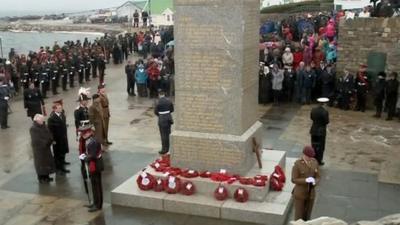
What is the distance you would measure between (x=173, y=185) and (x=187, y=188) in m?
0.28

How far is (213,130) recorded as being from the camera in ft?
31.8

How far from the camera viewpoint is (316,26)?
29.1 meters

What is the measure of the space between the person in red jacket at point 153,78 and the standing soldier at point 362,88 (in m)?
7.26

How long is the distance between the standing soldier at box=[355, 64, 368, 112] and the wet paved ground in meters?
2.08

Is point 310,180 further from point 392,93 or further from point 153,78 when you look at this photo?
point 153,78

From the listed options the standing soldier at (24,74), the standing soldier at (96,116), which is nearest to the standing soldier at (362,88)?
the standing soldier at (96,116)

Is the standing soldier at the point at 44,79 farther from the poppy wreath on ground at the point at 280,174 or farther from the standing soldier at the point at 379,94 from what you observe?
the poppy wreath on ground at the point at 280,174

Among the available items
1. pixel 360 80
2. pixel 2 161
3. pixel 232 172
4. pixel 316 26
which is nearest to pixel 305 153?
pixel 232 172

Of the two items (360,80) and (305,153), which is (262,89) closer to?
(360,80)

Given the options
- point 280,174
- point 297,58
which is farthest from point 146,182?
point 297,58

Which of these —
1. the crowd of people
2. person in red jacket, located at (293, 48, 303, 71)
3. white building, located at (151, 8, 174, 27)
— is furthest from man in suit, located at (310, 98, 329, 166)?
white building, located at (151, 8, 174, 27)

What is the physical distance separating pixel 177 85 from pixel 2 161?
17.7 ft

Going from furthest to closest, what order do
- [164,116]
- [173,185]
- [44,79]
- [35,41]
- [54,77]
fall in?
1. [35,41]
2. [54,77]
3. [44,79]
4. [164,116]
5. [173,185]

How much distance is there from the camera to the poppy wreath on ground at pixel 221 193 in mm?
9180
